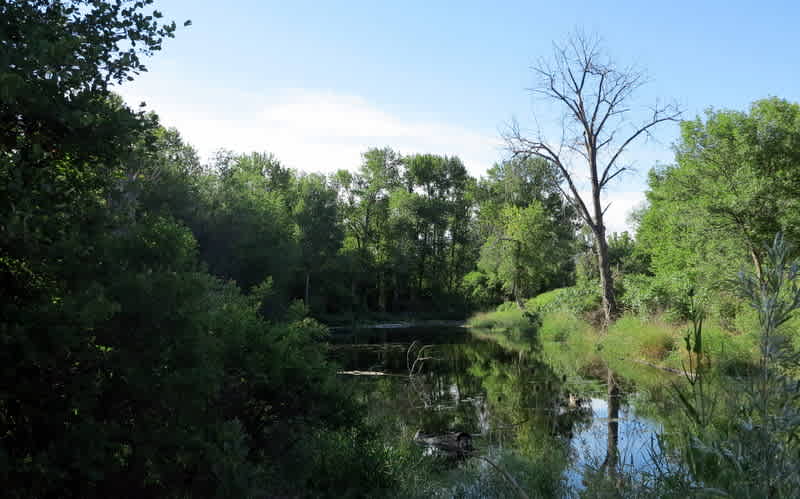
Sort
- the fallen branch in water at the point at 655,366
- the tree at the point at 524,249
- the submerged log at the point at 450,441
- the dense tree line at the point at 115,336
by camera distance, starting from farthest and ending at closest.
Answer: the tree at the point at 524,249
the fallen branch in water at the point at 655,366
the submerged log at the point at 450,441
the dense tree line at the point at 115,336

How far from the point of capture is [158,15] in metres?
4.66

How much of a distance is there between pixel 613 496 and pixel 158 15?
17.7 feet

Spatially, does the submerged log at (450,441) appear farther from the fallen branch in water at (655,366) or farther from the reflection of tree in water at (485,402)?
the fallen branch in water at (655,366)

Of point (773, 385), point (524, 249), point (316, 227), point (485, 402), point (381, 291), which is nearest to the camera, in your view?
point (773, 385)

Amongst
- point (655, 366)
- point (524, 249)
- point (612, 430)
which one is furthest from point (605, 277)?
point (524, 249)

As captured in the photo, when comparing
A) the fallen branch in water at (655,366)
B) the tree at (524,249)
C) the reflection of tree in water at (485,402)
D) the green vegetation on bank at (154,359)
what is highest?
the tree at (524,249)

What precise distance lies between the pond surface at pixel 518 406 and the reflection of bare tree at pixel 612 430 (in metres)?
0.02

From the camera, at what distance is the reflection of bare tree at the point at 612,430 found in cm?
776

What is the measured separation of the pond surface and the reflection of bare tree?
18mm

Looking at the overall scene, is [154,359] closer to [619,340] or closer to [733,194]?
[733,194]

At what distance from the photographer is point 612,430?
10.5m

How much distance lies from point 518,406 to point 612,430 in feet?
8.93

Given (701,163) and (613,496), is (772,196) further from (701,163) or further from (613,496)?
(613,496)

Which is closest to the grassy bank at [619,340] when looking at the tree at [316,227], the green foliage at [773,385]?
the green foliage at [773,385]
